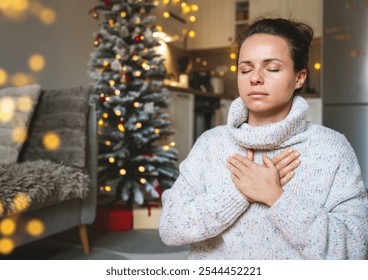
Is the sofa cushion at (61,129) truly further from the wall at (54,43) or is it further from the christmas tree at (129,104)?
the wall at (54,43)

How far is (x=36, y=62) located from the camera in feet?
7.23

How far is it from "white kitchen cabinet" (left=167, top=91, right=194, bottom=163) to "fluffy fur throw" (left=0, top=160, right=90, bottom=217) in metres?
1.52

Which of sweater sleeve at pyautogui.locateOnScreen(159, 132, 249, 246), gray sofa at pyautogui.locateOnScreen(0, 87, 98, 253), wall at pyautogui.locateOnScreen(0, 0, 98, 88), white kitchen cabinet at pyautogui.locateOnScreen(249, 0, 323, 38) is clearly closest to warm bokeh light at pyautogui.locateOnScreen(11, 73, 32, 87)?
wall at pyautogui.locateOnScreen(0, 0, 98, 88)

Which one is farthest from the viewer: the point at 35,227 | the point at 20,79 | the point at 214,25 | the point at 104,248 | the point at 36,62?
the point at 214,25

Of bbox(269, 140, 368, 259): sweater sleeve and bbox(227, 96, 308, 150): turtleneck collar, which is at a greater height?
bbox(227, 96, 308, 150): turtleneck collar

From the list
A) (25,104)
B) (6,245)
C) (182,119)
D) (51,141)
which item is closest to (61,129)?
(51,141)

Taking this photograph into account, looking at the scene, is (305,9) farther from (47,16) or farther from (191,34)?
(47,16)

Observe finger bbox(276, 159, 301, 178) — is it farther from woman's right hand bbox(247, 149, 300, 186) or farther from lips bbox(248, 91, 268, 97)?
lips bbox(248, 91, 268, 97)

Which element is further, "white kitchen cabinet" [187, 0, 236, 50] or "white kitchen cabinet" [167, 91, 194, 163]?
"white kitchen cabinet" [187, 0, 236, 50]

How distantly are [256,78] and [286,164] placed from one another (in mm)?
147

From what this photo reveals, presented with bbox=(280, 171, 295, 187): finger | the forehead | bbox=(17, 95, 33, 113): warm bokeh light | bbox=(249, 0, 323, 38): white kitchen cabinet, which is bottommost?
bbox=(280, 171, 295, 187): finger

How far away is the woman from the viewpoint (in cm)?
56

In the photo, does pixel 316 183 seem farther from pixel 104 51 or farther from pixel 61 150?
pixel 104 51
